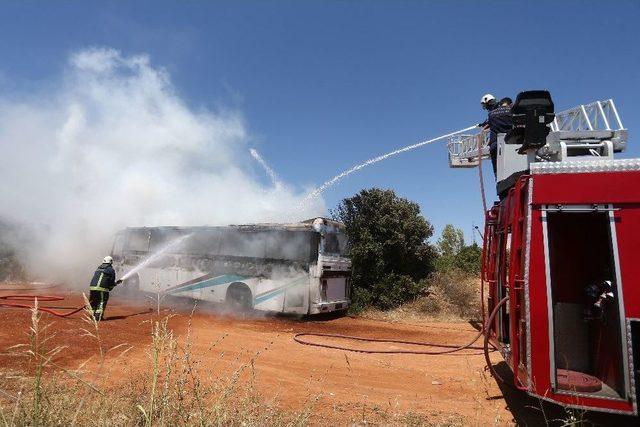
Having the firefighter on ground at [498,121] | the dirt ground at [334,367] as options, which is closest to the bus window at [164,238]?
the dirt ground at [334,367]

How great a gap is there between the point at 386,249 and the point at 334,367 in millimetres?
8993

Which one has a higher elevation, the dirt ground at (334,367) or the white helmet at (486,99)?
the white helmet at (486,99)

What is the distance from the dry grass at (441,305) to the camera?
14.9 m

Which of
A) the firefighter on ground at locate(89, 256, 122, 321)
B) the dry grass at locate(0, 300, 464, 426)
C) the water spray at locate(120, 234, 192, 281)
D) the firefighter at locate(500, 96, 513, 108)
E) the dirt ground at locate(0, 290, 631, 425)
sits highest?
the firefighter at locate(500, 96, 513, 108)

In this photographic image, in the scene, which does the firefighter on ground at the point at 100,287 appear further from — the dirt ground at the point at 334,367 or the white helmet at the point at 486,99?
the white helmet at the point at 486,99

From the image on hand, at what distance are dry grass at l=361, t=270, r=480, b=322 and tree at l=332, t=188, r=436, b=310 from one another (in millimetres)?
460

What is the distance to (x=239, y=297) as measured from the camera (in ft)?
45.4

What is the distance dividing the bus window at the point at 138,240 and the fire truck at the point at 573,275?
15.2m

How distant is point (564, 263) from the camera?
16.1ft

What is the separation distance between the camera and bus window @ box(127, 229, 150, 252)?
56.5 ft

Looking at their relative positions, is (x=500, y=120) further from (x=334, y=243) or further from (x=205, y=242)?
(x=205, y=242)

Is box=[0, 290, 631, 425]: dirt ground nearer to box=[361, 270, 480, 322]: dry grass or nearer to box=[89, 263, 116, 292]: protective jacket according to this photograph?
box=[89, 263, 116, 292]: protective jacket

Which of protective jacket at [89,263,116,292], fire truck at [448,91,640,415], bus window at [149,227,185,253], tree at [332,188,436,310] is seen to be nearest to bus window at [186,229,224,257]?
bus window at [149,227,185,253]

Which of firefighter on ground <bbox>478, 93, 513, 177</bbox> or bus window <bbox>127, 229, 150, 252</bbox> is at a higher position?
firefighter on ground <bbox>478, 93, 513, 177</bbox>
